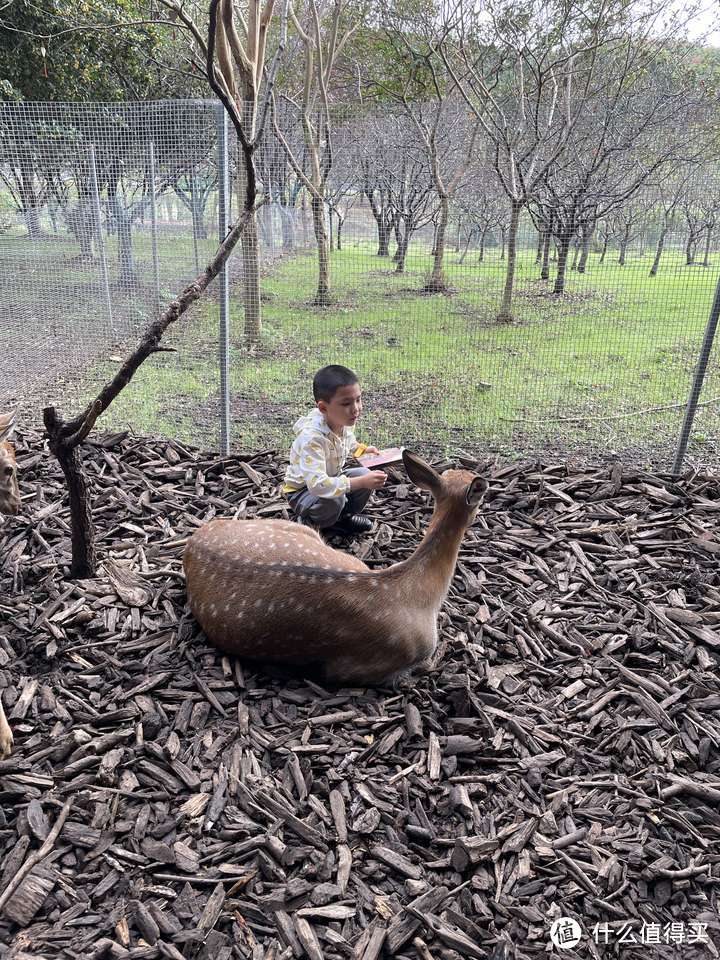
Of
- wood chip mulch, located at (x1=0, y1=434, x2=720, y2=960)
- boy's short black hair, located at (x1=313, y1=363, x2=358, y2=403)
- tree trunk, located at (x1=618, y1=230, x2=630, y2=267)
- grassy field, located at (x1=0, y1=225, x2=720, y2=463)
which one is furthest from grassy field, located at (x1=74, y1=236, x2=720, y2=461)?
wood chip mulch, located at (x1=0, y1=434, x2=720, y2=960)

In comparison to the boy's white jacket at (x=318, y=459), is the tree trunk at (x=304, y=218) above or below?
above

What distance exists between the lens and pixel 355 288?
23.4ft

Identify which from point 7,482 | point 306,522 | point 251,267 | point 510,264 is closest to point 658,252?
point 510,264

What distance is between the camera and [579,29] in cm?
1194

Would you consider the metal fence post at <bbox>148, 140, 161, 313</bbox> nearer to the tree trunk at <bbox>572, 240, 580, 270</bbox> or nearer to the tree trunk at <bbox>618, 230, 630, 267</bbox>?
the tree trunk at <bbox>572, 240, 580, 270</bbox>

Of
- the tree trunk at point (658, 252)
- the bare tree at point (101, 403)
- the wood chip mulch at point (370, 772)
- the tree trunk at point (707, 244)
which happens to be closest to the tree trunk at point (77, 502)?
the bare tree at point (101, 403)

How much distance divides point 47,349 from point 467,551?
4594mm

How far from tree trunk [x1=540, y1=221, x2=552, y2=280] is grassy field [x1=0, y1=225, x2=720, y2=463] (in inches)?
3.4

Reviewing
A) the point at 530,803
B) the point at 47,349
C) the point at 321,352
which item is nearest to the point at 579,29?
the point at 321,352

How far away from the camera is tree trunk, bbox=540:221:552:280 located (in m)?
6.71

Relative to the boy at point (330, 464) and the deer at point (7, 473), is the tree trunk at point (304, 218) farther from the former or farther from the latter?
the deer at point (7, 473)

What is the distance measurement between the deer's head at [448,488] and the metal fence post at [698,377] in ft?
10.2

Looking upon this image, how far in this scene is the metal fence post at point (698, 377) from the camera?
5.73m

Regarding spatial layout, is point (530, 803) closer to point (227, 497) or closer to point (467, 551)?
point (467, 551)
